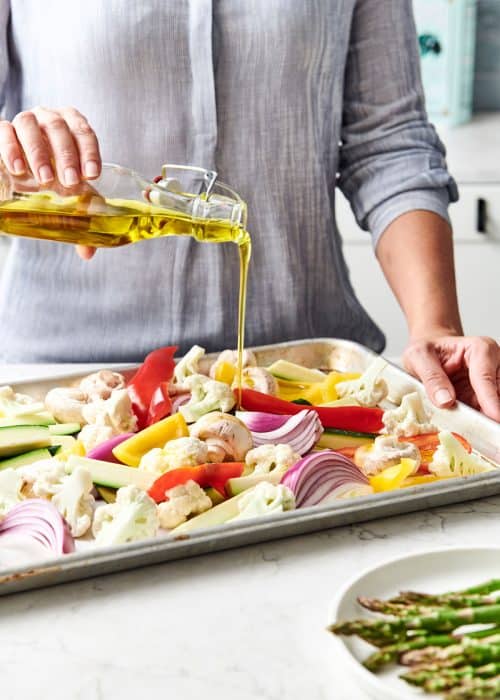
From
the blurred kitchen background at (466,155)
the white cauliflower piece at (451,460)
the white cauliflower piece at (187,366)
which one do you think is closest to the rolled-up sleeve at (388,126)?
the white cauliflower piece at (187,366)

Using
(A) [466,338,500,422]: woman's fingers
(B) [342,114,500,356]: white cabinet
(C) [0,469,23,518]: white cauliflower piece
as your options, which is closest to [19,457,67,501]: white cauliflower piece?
(C) [0,469,23,518]: white cauliflower piece

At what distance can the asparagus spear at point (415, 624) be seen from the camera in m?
0.78

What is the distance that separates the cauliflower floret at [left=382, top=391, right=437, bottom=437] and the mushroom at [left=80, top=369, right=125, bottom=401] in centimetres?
39

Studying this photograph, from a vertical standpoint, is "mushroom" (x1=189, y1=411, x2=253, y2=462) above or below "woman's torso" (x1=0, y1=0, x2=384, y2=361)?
below

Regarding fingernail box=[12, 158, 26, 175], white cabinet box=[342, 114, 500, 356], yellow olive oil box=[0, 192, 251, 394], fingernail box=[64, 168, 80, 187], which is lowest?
white cabinet box=[342, 114, 500, 356]

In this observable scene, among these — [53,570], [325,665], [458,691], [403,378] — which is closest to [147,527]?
[53,570]

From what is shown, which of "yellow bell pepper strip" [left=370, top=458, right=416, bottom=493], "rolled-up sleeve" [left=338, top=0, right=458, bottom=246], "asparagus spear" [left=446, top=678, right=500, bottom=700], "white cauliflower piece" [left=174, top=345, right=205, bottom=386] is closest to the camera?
"asparagus spear" [left=446, top=678, right=500, bottom=700]

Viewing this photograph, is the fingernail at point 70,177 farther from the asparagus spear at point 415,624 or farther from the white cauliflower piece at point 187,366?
the asparagus spear at point 415,624

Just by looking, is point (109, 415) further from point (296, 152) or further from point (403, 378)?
point (296, 152)

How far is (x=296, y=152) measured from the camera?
1.70 m

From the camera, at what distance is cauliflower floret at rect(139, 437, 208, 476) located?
1135mm

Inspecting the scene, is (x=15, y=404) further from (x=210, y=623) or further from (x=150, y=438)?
(x=210, y=623)

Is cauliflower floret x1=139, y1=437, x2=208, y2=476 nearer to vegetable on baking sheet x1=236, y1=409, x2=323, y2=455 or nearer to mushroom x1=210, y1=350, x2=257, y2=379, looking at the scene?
vegetable on baking sheet x1=236, y1=409, x2=323, y2=455

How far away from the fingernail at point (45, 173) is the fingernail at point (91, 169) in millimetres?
41
